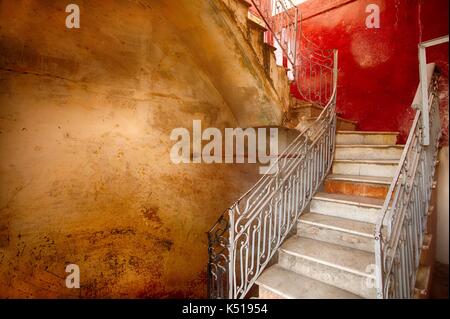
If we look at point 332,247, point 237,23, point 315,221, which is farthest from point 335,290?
point 237,23

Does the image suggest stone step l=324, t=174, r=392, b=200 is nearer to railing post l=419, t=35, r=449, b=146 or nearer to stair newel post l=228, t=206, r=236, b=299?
railing post l=419, t=35, r=449, b=146

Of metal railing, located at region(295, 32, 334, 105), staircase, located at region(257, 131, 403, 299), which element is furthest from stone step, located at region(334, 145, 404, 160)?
metal railing, located at region(295, 32, 334, 105)

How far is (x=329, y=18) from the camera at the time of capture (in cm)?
750

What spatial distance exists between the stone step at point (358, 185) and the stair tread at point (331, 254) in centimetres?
112

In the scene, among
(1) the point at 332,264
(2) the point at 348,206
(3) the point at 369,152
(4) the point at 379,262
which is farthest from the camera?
(3) the point at 369,152

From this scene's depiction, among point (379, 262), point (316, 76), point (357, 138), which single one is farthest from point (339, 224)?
point (316, 76)

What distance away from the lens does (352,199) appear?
13.2 ft

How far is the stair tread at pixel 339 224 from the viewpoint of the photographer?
3455 millimetres

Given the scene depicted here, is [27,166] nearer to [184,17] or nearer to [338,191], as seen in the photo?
[184,17]

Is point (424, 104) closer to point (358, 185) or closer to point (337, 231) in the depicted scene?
point (358, 185)

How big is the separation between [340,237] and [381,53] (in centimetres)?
533

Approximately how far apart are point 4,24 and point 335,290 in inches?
217

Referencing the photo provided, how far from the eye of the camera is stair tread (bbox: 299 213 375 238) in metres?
3.46

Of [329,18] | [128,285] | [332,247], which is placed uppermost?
[329,18]
